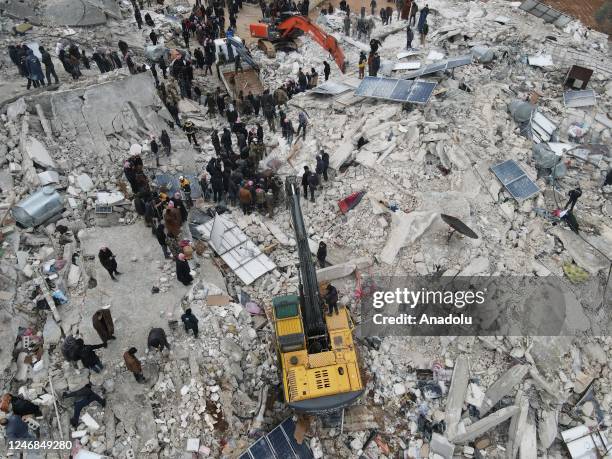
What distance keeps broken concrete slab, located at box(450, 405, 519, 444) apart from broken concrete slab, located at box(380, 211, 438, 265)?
3.75 m

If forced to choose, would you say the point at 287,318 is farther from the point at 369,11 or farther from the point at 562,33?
the point at 369,11

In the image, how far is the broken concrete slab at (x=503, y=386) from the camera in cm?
920

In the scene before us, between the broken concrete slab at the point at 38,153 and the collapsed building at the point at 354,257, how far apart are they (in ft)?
0.17

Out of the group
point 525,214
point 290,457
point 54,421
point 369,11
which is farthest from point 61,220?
point 369,11

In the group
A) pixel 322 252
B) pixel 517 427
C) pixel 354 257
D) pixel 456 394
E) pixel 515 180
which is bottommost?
pixel 517 427

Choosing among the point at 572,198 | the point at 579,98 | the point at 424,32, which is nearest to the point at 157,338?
the point at 572,198

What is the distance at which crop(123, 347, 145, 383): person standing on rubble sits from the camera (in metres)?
8.01

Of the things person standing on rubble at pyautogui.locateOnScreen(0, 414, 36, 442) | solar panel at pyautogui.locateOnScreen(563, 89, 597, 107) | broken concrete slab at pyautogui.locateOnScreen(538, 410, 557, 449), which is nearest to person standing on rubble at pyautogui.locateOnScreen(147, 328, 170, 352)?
person standing on rubble at pyautogui.locateOnScreen(0, 414, 36, 442)

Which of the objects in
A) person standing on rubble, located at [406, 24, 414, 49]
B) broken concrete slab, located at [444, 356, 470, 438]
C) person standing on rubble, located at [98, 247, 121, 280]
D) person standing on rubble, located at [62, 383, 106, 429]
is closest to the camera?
person standing on rubble, located at [62, 383, 106, 429]

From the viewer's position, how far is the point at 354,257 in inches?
448

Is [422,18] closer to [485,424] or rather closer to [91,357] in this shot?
[485,424]

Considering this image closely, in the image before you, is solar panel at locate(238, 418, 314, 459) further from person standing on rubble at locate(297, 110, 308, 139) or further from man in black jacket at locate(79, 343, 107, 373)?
person standing on rubble at locate(297, 110, 308, 139)

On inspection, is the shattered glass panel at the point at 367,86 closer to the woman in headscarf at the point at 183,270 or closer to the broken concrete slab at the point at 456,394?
the woman in headscarf at the point at 183,270

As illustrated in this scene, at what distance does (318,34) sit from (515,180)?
380 inches
